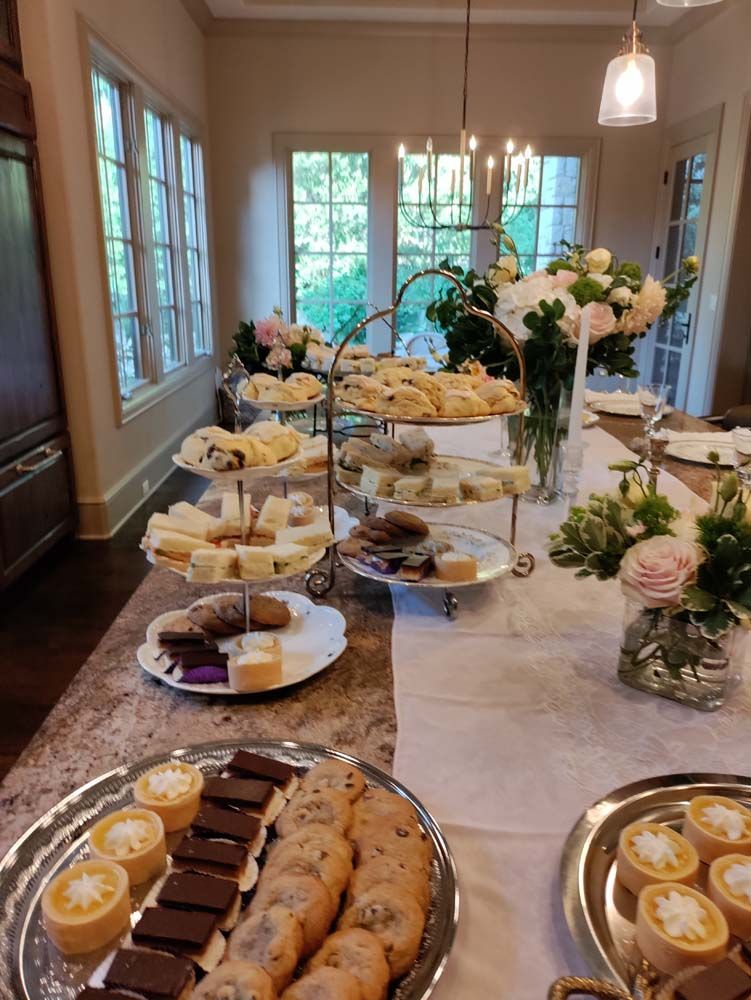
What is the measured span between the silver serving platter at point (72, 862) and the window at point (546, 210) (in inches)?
207

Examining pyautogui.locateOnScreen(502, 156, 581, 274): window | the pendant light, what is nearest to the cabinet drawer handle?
the pendant light

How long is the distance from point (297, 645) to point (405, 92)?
5.34m

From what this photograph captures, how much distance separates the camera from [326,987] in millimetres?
517

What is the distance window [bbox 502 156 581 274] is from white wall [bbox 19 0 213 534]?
2.82 meters

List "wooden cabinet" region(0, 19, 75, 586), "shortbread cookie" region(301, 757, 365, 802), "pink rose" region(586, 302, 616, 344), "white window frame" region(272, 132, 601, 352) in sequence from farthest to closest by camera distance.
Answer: "white window frame" region(272, 132, 601, 352), "wooden cabinet" region(0, 19, 75, 586), "pink rose" region(586, 302, 616, 344), "shortbread cookie" region(301, 757, 365, 802)

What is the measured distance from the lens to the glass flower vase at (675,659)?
95 centimetres

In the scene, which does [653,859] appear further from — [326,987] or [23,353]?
[23,353]

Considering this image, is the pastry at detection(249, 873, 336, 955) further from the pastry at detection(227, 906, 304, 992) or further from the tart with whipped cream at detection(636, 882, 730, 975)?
the tart with whipped cream at detection(636, 882, 730, 975)

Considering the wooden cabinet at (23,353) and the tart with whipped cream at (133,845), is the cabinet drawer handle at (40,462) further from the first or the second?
the tart with whipped cream at (133,845)

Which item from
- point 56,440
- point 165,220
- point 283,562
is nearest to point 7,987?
point 283,562

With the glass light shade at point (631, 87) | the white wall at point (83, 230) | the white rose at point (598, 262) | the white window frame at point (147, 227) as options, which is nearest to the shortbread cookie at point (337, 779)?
the white rose at point (598, 262)

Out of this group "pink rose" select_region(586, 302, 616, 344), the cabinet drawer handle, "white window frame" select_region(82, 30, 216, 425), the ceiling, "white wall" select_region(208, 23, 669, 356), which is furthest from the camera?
"white wall" select_region(208, 23, 669, 356)

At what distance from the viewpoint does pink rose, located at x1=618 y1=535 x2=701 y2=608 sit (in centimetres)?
85

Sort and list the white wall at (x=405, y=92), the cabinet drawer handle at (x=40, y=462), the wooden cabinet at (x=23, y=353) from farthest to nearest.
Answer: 1. the white wall at (x=405, y=92)
2. the cabinet drawer handle at (x=40, y=462)
3. the wooden cabinet at (x=23, y=353)
